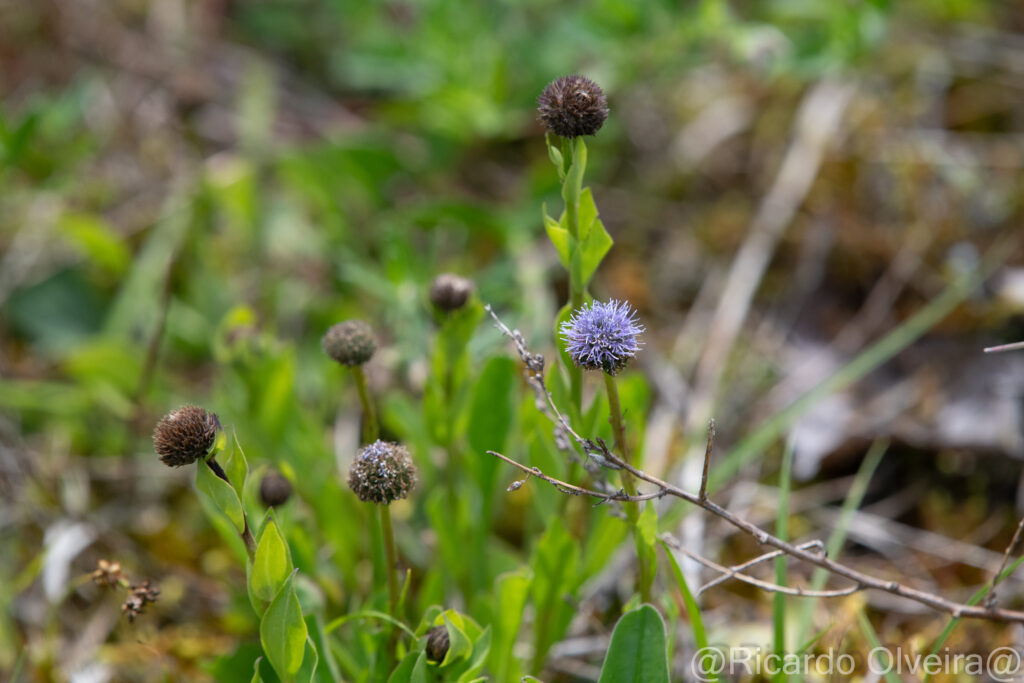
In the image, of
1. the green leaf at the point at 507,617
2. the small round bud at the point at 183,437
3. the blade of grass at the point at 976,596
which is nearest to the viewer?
the small round bud at the point at 183,437

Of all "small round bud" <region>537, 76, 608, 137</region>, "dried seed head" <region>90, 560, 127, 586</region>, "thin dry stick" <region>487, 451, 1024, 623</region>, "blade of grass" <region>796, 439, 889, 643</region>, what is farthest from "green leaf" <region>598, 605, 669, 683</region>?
"dried seed head" <region>90, 560, 127, 586</region>

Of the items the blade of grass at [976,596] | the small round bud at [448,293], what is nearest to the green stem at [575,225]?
the small round bud at [448,293]

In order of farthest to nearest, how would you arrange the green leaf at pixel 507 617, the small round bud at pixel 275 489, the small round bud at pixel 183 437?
the small round bud at pixel 275 489
the green leaf at pixel 507 617
the small round bud at pixel 183 437

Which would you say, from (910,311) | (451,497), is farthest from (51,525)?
(910,311)

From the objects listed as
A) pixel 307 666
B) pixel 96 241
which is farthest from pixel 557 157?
pixel 96 241

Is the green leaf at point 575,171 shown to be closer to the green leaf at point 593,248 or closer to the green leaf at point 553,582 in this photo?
the green leaf at point 593,248

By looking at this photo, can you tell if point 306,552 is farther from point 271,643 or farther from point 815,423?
point 815,423

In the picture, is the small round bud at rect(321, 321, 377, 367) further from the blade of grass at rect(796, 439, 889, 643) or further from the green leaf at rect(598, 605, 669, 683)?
the blade of grass at rect(796, 439, 889, 643)
